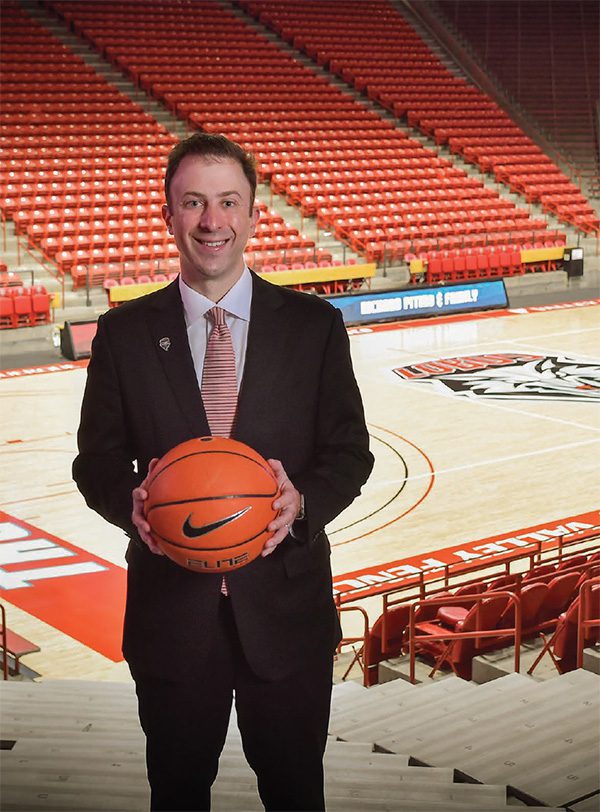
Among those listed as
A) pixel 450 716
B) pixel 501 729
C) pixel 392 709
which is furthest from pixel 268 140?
pixel 501 729

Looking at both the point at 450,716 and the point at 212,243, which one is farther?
the point at 450,716

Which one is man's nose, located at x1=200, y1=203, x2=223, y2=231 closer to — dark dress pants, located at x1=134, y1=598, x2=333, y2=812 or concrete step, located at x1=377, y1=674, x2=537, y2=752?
dark dress pants, located at x1=134, y1=598, x2=333, y2=812

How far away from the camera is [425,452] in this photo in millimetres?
11922

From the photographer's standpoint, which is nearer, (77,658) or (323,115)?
(77,658)

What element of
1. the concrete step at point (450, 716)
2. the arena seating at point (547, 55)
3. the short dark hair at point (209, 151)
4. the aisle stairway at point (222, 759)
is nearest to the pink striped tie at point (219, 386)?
the short dark hair at point (209, 151)

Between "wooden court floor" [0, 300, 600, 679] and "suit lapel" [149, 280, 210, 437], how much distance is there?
472 cm

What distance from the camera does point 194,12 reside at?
27.5 m

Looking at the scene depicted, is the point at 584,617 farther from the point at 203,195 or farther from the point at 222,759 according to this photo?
the point at 203,195

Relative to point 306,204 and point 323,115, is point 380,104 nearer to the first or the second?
point 323,115

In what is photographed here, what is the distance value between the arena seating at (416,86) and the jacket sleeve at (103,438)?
24328 millimetres

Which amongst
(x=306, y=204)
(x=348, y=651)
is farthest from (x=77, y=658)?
(x=306, y=204)

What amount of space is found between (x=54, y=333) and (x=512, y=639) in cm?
1247

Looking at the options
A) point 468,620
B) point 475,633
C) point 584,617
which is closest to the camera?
point 584,617

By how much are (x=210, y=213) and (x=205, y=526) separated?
0.69 meters
